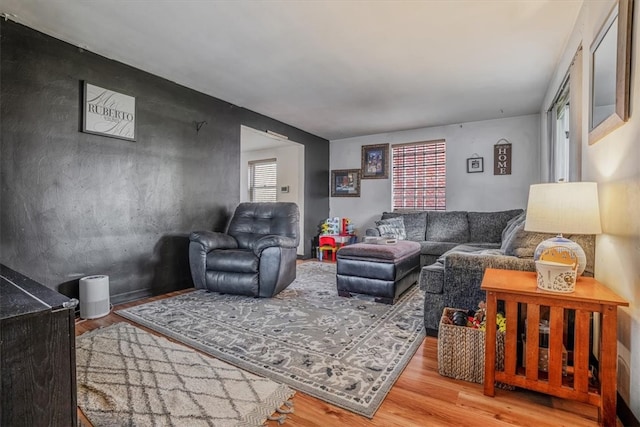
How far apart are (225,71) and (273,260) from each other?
2.00 m

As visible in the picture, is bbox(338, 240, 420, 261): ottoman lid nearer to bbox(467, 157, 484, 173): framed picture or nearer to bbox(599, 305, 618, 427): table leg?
bbox(599, 305, 618, 427): table leg

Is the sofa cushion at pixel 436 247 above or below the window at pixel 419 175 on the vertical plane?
below

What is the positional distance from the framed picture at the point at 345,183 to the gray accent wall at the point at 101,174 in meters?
2.66

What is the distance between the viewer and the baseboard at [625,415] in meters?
1.28

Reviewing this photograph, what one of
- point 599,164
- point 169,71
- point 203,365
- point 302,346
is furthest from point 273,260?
point 599,164

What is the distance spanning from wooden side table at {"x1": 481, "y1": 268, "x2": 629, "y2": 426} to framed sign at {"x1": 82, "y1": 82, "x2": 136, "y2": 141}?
3306 mm

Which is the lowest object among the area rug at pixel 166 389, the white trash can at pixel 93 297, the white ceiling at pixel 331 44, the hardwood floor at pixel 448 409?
the hardwood floor at pixel 448 409

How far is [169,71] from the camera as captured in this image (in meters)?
3.26

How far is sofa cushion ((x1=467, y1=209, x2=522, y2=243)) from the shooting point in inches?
180

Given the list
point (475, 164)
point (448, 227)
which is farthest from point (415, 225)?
point (475, 164)

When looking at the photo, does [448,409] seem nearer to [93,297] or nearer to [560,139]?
[93,297]

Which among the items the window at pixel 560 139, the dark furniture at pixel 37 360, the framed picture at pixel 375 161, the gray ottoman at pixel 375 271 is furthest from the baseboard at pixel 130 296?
the window at pixel 560 139

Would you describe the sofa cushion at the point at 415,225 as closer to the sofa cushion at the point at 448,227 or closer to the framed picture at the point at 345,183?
the sofa cushion at the point at 448,227

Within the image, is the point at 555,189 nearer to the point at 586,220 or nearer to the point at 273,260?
the point at 586,220
